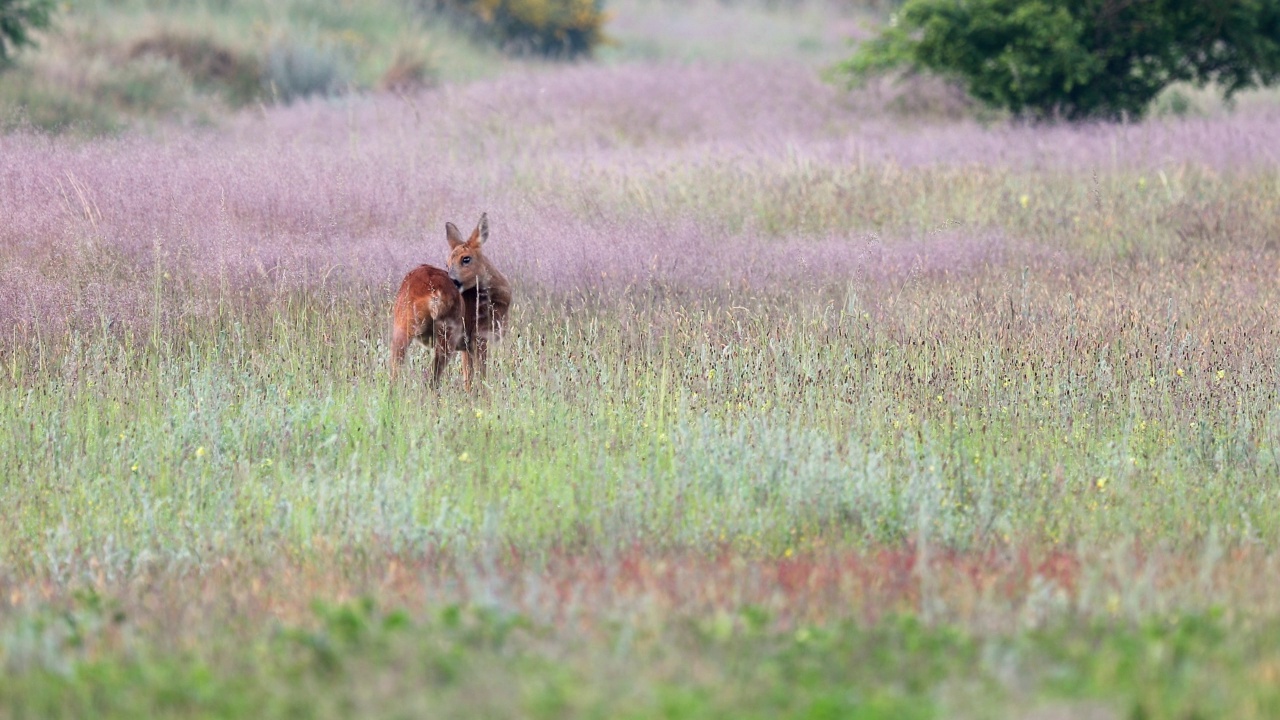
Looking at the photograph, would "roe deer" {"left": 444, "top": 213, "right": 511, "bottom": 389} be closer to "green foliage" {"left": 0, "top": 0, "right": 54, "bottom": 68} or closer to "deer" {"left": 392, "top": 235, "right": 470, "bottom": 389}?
"deer" {"left": 392, "top": 235, "right": 470, "bottom": 389}

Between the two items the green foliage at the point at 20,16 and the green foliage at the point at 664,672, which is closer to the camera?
the green foliage at the point at 664,672

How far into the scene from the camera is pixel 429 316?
7168mm

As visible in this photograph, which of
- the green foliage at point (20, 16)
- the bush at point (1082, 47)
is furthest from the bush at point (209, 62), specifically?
the bush at point (1082, 47)

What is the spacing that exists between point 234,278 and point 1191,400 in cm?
548

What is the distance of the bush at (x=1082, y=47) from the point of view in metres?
15.4

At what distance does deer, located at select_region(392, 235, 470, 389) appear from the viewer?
7.16m

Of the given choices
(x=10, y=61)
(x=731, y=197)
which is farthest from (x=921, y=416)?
(x=10, y=61)

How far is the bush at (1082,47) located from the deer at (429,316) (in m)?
9.59

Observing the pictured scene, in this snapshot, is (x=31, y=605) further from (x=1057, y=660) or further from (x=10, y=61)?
(x=10, y=61)

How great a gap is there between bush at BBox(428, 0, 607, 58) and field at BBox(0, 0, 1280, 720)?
18.8 metres

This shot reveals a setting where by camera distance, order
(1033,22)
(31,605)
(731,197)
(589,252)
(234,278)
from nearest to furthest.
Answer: (31,605)
(234,278)
(589,252)
(731,197)
(1033,22)

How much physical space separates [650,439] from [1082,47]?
36.5 feet

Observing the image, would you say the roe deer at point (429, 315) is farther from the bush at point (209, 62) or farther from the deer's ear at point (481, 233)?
the bush at point (209, 62)

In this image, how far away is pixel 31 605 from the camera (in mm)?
4199
